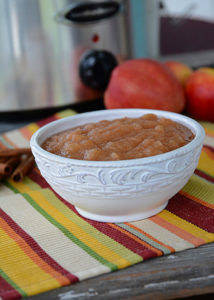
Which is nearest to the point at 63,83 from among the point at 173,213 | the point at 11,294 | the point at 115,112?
the point at 115,112

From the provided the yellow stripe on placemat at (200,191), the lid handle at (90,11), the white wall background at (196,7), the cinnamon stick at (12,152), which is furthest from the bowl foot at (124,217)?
the white wall background at (196,7)

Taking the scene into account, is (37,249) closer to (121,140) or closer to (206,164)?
(121,140)

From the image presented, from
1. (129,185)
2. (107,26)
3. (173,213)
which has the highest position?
(107,26)

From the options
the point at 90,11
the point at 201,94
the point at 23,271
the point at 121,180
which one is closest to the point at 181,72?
the point at 201,94

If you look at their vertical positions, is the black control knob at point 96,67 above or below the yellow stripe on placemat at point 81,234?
above

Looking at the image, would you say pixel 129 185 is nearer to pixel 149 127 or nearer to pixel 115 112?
pixel 149 127

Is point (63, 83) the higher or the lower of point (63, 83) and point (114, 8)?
the lower

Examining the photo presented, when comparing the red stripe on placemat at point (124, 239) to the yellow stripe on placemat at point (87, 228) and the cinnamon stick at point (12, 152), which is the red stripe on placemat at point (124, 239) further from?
the cinnamon stick at point (12, 152)

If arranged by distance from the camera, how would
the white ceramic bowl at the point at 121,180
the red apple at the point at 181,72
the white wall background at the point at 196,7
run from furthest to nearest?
the white wall background at the point at 196,7
the red apple at the point at 181,72
the white ceramic bowl at the point at 121,180
